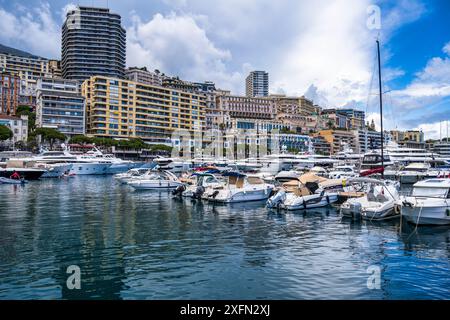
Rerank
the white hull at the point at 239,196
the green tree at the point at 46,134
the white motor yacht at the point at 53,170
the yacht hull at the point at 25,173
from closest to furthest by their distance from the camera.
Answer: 1. the white hull at the point at 239,196
2. the yacht hull at the point at 25,173
3. the white motor yacht at the point at 53,170
4. the green tree at the point at 46,134

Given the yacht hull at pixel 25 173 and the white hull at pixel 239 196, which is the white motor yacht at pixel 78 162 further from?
the white hull at pixel 239 196

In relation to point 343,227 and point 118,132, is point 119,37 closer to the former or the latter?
point 118,132

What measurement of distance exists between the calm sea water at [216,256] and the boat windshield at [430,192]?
2.49 m

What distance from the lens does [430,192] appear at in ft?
88.3

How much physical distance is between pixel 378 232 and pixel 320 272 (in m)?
10.5

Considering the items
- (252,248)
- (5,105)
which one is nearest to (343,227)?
(252,248)

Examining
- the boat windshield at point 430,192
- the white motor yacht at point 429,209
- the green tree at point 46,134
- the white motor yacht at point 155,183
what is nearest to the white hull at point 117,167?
the green tree at point 46,134

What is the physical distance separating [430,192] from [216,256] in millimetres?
16833

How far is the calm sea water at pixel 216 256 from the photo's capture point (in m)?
13.8

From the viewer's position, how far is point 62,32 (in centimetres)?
19900

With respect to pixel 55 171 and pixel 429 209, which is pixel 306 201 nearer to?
pixel 429 209

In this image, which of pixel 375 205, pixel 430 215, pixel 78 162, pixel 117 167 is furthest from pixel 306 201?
pixel 117 167

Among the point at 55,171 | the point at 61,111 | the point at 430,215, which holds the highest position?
the point at 61,111
